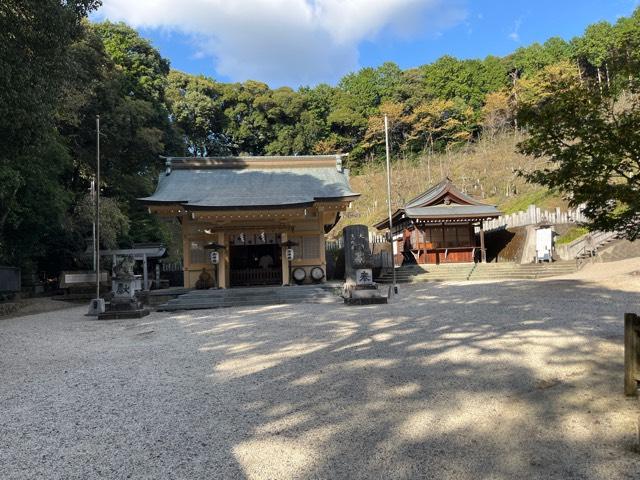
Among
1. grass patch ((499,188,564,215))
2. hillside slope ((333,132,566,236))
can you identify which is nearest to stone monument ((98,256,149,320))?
grass patch ((499,188,564,215))

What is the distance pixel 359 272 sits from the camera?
440 inches

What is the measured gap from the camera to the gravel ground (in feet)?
9.04

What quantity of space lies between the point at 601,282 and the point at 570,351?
8.93m

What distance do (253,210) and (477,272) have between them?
438 inches

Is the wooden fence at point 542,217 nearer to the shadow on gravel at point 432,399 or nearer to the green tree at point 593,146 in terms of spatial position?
the shadow on gravel at point 432,399

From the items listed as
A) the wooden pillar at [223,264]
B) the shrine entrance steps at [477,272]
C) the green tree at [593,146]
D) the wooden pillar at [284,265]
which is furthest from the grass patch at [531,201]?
the green tree at [593,146]

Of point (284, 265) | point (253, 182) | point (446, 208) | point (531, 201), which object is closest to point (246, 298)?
point (284, 265)

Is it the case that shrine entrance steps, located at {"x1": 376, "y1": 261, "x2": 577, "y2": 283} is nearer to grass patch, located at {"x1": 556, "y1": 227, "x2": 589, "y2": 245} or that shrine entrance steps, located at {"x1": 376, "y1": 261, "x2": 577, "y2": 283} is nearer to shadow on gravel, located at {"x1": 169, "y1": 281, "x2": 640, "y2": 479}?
grass patch, located at {"x1": 556, "y1": 227, "x2": 589, "y2": 245}

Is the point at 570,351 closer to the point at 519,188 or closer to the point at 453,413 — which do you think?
the point at 453,413

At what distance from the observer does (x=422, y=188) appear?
37.7 metres

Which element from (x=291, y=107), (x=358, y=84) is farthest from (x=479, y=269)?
(x=358, y=84)

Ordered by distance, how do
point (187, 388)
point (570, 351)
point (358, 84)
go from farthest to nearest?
point (358, 84)
point (570, 351)
point (187, 388)

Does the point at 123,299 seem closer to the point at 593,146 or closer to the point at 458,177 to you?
the point at 593,146

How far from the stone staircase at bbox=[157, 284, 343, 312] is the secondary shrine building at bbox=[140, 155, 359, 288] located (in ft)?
5.16
